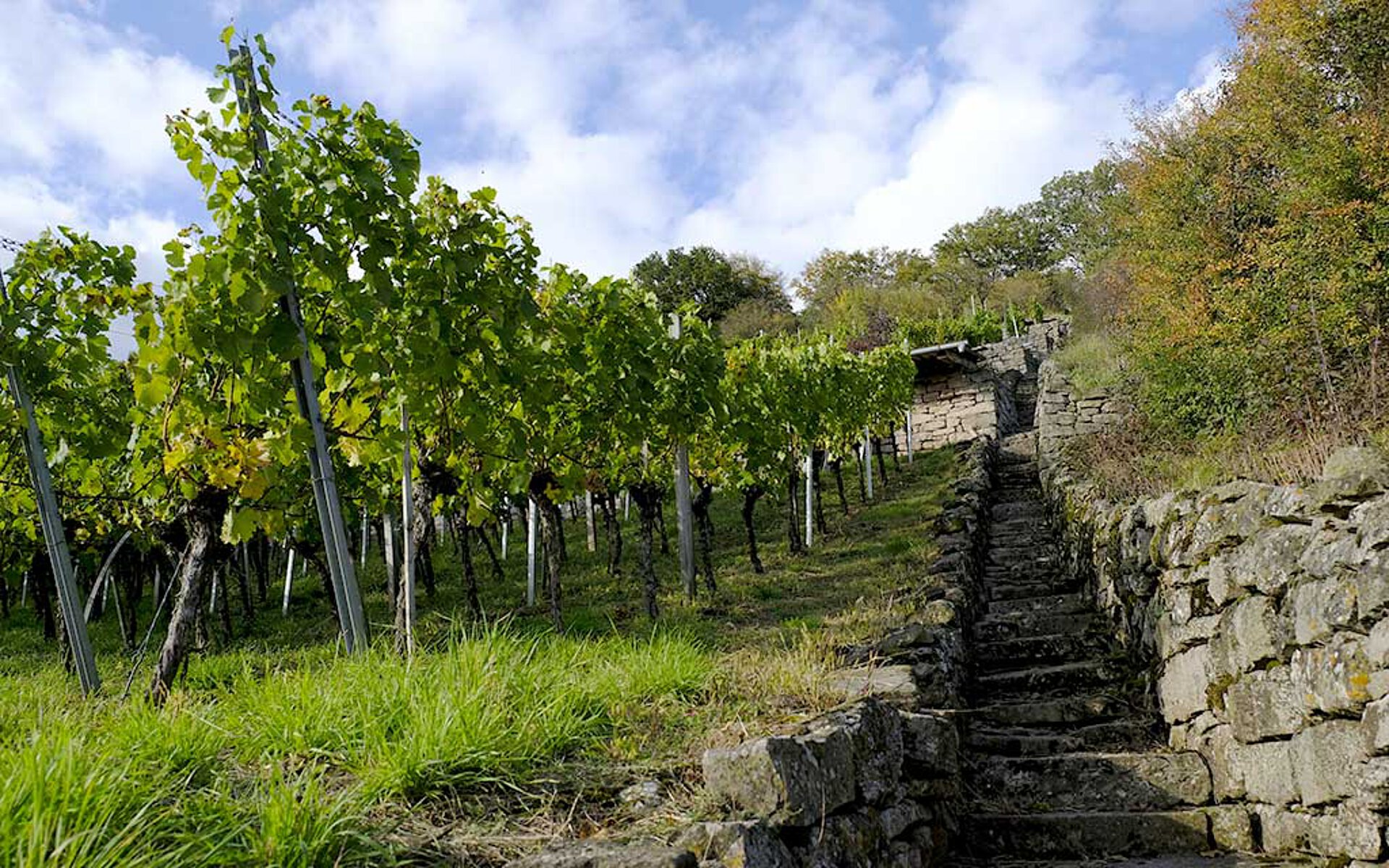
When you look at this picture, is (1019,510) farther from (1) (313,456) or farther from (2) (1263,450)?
Answer: (1) (313,456)

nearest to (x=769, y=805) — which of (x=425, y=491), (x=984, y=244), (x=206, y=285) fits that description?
(x=206, y=285)

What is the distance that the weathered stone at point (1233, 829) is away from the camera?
4.65m

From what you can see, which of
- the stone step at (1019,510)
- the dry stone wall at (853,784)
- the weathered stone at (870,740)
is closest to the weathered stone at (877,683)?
the dry stone wall at (853,784)

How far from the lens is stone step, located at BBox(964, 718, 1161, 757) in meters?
5.89

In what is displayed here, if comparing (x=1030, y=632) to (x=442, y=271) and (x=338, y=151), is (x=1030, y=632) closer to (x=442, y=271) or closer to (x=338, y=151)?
(x=442, y=271)

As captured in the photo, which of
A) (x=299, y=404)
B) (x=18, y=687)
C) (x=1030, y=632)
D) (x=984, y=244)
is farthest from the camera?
(x=984, y=244)

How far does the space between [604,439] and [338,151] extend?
6.31 meters

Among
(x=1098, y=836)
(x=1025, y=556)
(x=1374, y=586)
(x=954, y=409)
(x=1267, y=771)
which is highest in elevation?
(x=954, y=409)

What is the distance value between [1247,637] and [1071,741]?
5.11 feet

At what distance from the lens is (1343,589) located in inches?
150

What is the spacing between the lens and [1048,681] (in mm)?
6988

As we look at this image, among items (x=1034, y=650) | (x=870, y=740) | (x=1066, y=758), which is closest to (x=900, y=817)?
(x=870, y=740)

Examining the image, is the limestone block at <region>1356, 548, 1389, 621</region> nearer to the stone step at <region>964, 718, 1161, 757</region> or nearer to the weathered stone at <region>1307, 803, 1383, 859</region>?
the weathered stone at <region>1307, 803, 1383, 859</region>

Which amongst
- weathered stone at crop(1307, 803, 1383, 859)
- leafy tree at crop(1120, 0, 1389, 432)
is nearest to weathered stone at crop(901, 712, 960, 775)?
weathered stone at crop(1307, 803, 1383, 859)
